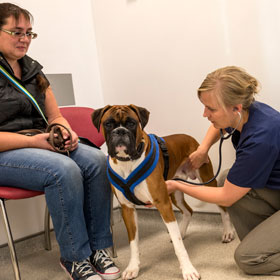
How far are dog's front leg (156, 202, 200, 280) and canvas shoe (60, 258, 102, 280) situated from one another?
0.48 m

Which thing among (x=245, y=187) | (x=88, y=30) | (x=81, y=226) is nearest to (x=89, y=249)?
(x=81, y=226)

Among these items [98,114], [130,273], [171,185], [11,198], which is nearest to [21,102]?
[98,114]

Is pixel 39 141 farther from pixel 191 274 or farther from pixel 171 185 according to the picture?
pixel 191 274

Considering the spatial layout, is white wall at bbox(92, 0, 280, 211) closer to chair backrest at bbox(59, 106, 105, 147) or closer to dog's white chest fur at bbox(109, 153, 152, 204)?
chair backrest at bbox(59, 106, 105, 147)

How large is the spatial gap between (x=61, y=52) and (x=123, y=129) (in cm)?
178

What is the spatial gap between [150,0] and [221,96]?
5.79ft

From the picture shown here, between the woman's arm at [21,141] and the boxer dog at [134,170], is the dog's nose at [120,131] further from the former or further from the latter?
the woman's arm at [21,141]

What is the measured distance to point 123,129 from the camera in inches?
78.6

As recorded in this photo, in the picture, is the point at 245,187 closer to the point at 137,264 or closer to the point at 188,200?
the point at 137,264

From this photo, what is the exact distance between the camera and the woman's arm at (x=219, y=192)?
192 centimetres

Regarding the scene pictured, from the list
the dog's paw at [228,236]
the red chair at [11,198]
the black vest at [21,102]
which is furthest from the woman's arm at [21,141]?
the dog's paw at [228,236]

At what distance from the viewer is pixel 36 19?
10.6 ft

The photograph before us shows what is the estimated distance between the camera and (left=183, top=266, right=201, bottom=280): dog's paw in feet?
6.49

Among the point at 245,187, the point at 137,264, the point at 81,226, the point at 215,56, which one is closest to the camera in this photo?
the point at 245,187
